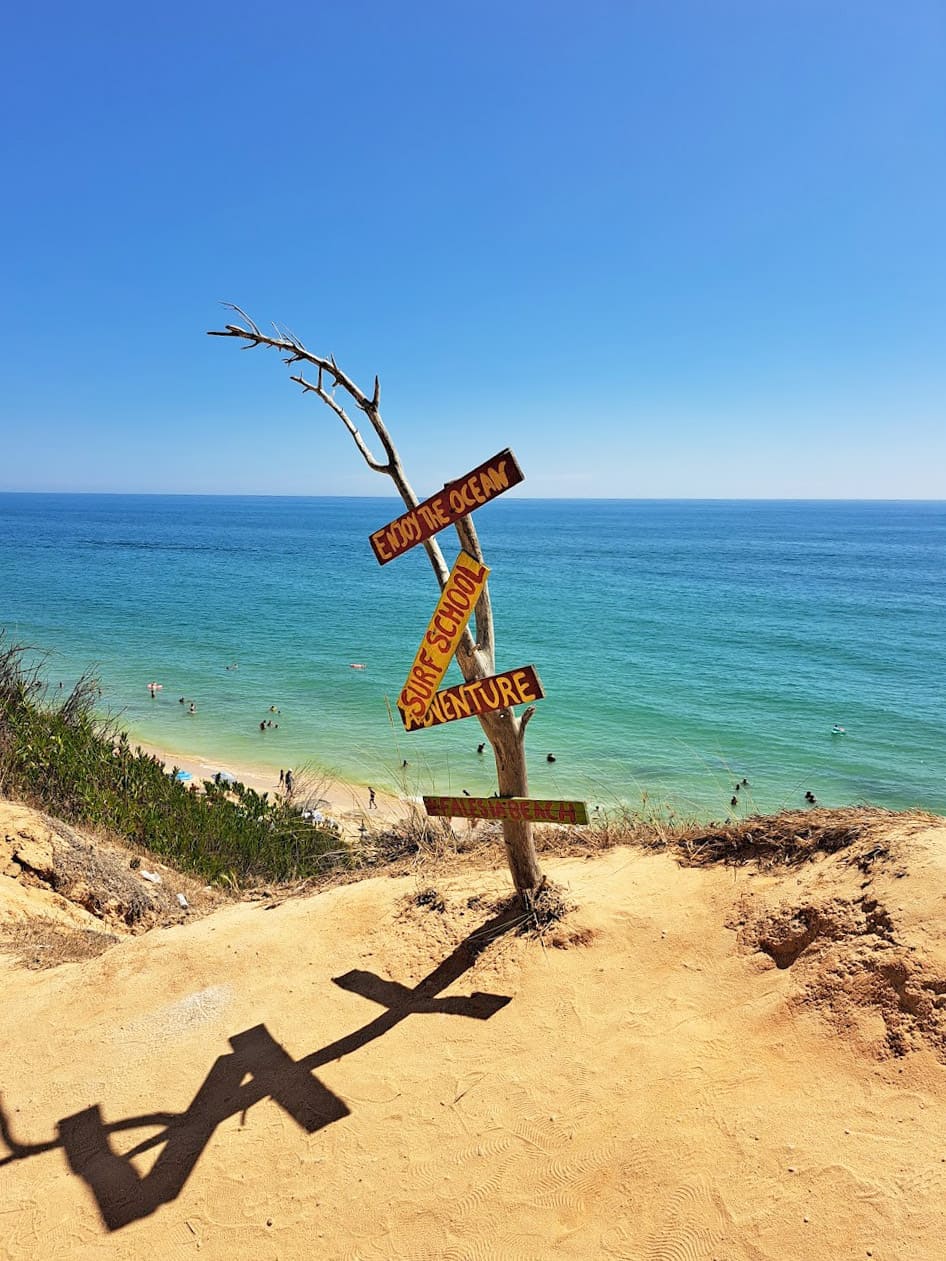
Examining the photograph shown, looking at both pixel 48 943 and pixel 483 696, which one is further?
pixel 48 943

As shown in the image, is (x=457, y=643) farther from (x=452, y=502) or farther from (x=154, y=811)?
(x=154, y=811)

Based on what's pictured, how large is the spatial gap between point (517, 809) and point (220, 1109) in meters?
2.29

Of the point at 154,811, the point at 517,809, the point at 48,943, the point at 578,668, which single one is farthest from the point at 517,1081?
the point at 578,668

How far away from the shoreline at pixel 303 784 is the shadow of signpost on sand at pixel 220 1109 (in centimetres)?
679

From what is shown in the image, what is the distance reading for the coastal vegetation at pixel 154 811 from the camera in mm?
7887

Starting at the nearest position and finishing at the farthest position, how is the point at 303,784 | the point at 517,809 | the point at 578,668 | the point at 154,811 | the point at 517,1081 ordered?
the point at 517,1081
the point at 517,809
the point at 154,811
the point at 303,784
the point at 578,668

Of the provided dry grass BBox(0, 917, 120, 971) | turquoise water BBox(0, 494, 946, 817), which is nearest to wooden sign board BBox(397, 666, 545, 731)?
dry grass BBox(0, 917, 120, 971)

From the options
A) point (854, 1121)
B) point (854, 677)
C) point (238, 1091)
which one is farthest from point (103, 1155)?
point (854, 677)

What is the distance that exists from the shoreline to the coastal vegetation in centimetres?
248

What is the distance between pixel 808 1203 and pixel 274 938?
148 inches

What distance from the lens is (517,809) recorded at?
473 cm

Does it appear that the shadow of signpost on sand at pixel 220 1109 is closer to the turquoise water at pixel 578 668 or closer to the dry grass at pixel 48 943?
the dry grass at pixel 48 943

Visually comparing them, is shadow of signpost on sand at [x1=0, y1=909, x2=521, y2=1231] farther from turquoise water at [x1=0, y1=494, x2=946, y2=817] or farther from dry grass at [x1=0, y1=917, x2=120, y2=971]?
turquoise water at [x1=0, y1=494, x2=946, y2=817]

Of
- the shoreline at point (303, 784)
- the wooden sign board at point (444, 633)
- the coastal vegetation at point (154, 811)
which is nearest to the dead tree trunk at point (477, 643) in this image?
the wooden sign board at point (444, 633)
